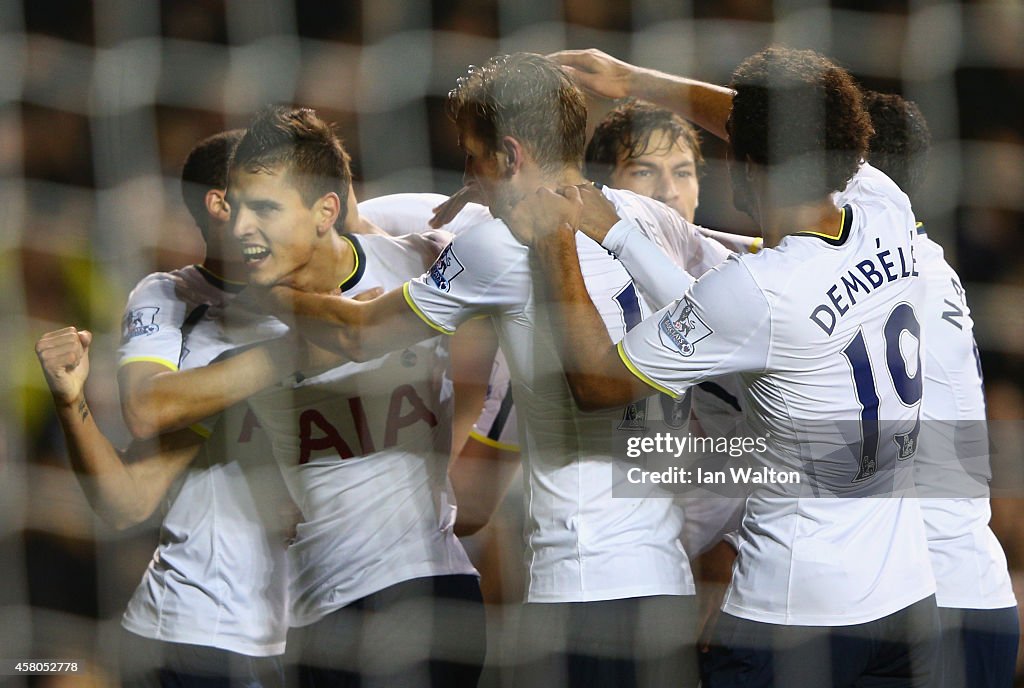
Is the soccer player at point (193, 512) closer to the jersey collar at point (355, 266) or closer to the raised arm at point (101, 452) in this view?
the raised arm at point (101, 452)

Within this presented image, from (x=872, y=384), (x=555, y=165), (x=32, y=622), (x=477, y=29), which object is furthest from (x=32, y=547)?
(x=872, y=384)

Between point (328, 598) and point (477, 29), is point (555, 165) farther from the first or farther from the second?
point (477, 29)

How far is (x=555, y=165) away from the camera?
59.3 inches

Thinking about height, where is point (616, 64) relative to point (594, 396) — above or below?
above

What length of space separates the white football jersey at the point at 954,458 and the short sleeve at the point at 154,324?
1.17 meters

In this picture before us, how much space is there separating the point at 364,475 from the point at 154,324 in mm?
416

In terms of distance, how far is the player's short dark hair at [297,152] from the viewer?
168 cm

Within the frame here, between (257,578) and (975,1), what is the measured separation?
1.86m

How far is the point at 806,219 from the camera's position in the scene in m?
1.46

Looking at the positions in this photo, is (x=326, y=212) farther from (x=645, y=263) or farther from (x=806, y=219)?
(x=806, y=219)

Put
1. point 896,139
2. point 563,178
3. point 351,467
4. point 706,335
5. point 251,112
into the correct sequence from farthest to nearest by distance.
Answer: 1. point 251,112
2. point 896,139
3. point 351,467
4. point 563,178
5. point 706,335

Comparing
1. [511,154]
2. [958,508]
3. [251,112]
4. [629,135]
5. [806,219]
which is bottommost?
[958,508]

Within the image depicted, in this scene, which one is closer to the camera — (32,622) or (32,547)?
(32,622)

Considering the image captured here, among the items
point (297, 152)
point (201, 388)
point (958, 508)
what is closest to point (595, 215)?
point (297, 152)
